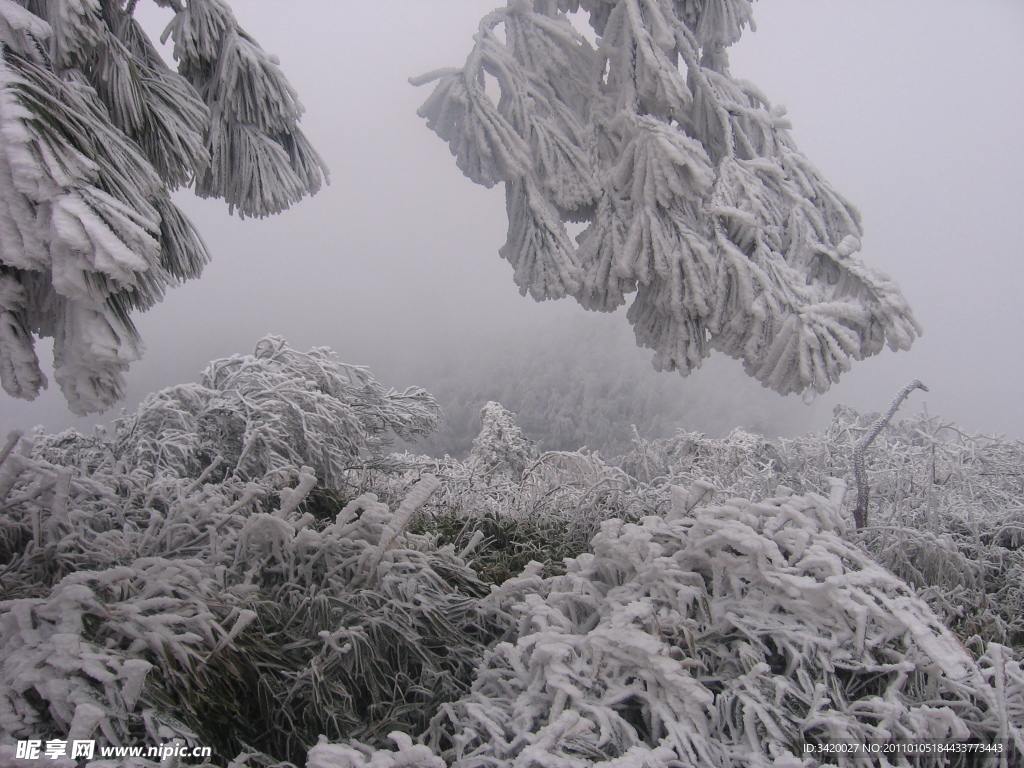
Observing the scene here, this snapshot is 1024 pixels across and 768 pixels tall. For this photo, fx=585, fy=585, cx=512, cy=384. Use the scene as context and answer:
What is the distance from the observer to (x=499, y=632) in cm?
154

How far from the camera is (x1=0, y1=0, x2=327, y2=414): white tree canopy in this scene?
3.40 ft

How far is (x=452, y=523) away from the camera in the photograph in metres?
2.56

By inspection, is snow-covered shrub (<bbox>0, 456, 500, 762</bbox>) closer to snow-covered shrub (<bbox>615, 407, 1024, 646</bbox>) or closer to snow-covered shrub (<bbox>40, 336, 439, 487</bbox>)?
snow-covered shrub (<bbox>40, 336, 439, 487</bbox>)

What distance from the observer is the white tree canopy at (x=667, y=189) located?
2494mm

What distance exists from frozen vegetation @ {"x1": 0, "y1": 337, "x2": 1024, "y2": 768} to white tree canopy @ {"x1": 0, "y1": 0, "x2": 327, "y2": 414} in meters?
0.47

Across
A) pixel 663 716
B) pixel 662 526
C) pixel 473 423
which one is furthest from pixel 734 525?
pixel 473 423

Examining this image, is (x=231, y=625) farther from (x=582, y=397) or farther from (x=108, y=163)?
(x=582, y=397)

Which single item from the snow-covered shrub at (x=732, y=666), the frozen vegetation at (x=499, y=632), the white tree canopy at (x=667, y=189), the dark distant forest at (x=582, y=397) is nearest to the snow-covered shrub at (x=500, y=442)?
the dark distant forest at (x=582, y=397)

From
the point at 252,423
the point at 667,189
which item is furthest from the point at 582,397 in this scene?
the point at 252,423

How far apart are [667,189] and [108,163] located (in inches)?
79.0

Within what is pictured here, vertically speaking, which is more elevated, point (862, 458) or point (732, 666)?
point (862, 458)

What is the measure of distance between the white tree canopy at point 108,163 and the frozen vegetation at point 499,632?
0.47m

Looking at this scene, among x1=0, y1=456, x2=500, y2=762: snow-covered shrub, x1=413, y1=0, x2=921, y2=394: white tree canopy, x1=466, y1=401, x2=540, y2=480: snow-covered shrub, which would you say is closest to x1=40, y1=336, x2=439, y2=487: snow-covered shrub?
x1=0, y1=456, x2=500, y2=762: snow-covered shrub

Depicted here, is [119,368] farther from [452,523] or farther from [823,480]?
[823,480]
